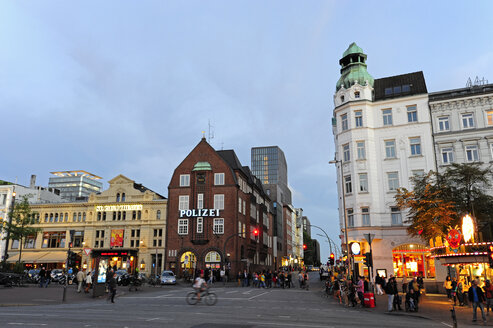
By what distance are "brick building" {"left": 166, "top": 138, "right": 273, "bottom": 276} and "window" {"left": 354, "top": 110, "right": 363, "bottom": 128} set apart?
23.3 metres

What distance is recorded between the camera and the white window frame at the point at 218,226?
58.1m

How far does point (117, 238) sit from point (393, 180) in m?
44.7

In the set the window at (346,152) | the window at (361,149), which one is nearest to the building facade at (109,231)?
the window at (346,152)

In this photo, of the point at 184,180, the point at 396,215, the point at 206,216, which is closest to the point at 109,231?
the point at 184,180

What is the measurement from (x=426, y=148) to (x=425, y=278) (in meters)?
12.4

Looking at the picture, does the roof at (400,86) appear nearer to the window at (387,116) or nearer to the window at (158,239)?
the window at (387,116)

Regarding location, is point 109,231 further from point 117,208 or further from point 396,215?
point 396,215

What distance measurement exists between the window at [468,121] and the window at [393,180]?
7.87 meters

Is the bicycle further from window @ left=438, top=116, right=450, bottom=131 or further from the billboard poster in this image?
the billboard poster

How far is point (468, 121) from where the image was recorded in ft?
127

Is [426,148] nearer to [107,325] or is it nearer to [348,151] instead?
[348,151]

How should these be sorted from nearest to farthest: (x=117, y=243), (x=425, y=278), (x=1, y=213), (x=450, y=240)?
(x=450, y=240) < (x=425, y=278) < (x=117, y=243) < (x=1, y=213)

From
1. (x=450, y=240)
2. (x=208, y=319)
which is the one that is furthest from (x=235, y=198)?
(x=208, y=319)

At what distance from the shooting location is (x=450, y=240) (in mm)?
25172
